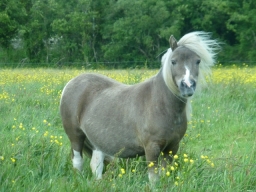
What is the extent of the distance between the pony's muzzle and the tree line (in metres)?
33.7

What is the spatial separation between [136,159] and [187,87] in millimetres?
1282

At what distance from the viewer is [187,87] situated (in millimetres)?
4352

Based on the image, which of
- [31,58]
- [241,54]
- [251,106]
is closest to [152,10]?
[241,54]

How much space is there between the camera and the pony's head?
4.42 meters

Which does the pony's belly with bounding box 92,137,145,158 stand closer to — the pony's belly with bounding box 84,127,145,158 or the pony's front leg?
the pony's belly with bounding box 84,127,145,158

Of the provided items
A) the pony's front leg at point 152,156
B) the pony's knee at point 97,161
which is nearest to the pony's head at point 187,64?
the pony's front leg at point 152,156

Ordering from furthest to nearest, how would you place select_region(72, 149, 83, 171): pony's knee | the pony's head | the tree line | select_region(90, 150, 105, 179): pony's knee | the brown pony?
the tree line, select_region(72, 149, 83, 171): pony's knee, select_region(90, 150, 105, 179): pony's knee, the brown pony, the pony's head

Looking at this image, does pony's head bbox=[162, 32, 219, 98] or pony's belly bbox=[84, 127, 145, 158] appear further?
pony's belly bbox=[84, 127, 145, 158]

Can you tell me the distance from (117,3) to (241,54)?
12950mm

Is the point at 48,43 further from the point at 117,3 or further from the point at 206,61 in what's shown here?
the point at 206,61

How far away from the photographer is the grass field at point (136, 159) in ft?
13.9

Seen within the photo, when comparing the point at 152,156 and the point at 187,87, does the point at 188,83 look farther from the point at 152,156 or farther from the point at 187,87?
the point at 152,156

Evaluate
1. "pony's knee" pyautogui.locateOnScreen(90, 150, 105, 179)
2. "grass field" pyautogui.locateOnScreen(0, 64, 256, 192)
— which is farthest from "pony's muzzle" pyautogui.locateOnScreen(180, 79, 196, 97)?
"pony's knee" pyautogui.locateOnScreen(90, 150, 105, 179)

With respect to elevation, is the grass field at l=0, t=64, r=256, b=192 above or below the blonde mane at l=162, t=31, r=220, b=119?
below
